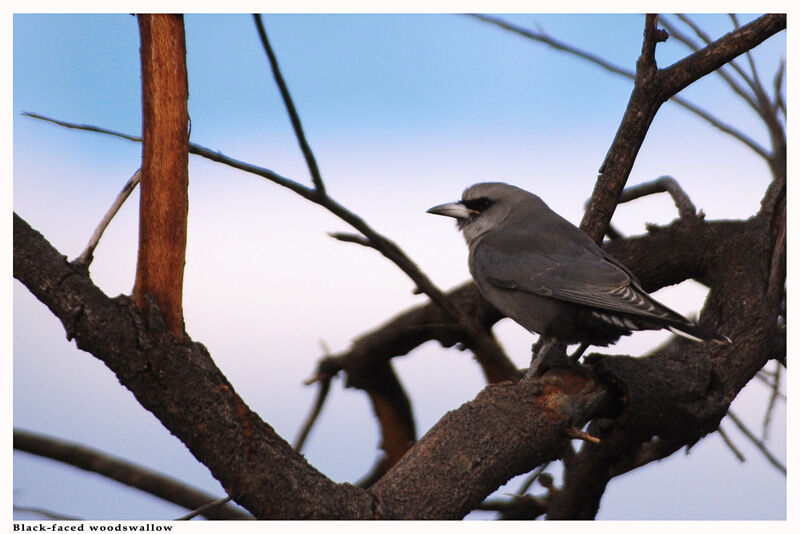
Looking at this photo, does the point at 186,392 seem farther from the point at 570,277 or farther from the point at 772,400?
the point at 772,400

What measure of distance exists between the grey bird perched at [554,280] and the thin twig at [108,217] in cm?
188

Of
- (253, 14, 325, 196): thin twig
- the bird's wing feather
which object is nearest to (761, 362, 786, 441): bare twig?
the bird's wing feather

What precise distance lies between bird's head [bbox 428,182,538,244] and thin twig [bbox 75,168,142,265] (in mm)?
1998

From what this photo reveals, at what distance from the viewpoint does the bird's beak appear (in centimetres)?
484

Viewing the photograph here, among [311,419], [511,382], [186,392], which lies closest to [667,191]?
[511,382]

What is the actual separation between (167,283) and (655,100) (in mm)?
2875

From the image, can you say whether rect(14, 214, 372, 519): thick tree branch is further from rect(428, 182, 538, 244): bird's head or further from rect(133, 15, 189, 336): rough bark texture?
rect(428, 182, 538, 244): bird's head

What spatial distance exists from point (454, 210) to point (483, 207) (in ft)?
0.56

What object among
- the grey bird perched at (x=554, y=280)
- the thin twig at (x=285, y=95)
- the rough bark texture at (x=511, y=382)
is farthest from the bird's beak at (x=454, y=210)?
the thin twig at (x=285, y=95)

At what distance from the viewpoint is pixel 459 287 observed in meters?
5.74

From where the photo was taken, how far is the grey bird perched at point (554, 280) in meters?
3.77

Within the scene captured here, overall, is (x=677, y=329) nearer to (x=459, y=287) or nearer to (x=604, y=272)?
(x=604, y=272)

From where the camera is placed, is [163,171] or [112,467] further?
[112,467]

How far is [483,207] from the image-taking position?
4.83m
